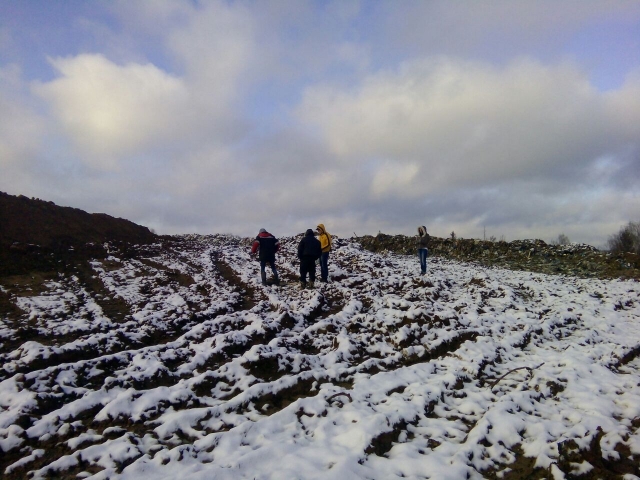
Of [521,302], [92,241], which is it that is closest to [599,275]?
[521,302]

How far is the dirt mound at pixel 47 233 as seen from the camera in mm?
16881

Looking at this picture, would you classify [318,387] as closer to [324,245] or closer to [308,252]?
[308,252]

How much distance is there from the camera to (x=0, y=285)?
42.9ft

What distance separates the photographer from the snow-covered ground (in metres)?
4.35

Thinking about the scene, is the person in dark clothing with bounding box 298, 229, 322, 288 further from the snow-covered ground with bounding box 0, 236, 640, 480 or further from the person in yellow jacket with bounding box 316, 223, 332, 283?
the snow-covered ground with bounding box 0, 236, 640, 480

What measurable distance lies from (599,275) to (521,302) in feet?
34.0

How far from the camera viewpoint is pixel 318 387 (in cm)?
632

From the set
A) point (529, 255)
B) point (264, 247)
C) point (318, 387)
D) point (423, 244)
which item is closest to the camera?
point (318, 387)

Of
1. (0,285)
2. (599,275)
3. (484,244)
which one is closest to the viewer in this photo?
(0,285)

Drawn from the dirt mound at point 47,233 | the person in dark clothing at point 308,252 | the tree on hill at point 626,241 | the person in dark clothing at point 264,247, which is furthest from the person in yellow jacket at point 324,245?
the tree on hill at point 626,241

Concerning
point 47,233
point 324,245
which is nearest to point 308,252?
point 324,245

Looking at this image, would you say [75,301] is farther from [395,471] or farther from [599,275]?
[599,275]

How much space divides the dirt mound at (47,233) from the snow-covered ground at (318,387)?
5.81 meters

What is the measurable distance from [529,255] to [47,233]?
29.3 metres
